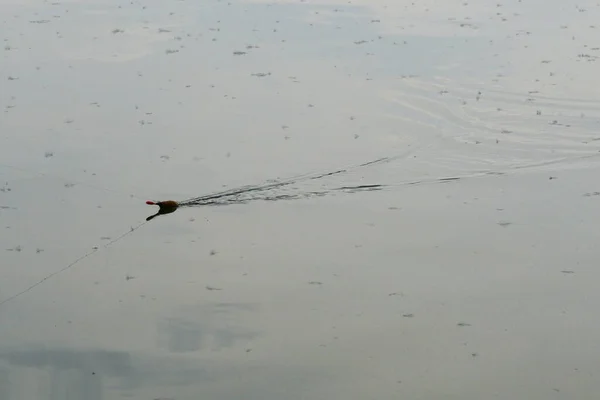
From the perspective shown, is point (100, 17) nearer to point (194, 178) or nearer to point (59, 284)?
point (194, 178)

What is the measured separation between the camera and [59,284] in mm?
13750

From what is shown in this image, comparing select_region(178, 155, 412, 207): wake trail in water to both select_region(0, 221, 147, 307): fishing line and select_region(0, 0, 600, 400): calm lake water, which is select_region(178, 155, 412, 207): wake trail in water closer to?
select_region(0, 0, 600, 400): calm lake water

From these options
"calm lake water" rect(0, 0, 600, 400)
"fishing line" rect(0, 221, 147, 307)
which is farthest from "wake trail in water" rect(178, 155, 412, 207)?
"fishing line" rect(0, 221, 147, 307)

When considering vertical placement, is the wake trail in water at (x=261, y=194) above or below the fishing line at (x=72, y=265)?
above

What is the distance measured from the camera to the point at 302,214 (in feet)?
51.9

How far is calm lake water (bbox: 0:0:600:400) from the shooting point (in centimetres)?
1209

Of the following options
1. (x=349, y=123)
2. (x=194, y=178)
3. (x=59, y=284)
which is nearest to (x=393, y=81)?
(x=349, y=123)

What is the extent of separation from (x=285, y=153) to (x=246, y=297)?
4.98 m

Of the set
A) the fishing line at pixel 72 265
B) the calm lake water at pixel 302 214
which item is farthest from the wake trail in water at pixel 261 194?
the fishing line at pixel 72 265

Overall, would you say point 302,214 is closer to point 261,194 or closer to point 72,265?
point 261,194

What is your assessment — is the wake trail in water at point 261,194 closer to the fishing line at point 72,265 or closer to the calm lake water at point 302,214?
the calm lake water at point 302,214

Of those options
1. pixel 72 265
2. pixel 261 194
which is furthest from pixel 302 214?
pixel 72 265

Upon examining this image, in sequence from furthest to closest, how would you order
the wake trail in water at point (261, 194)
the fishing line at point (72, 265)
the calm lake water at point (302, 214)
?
the wake trail in water at point (261, 194)
the fishing line at point (72, 265)
the calm lake water at point (302, 214)

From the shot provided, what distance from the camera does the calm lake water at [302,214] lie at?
12094mm
